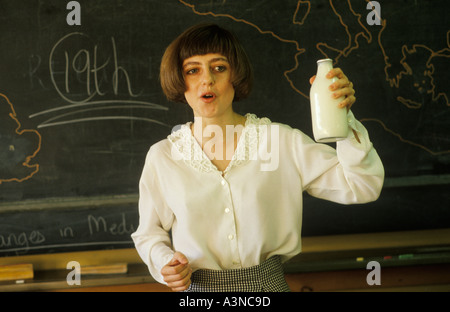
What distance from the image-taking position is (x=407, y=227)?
2217mm

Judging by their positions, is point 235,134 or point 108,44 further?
point 108,44

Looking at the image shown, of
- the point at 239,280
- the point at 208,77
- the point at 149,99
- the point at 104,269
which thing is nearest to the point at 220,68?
the point at 208,77

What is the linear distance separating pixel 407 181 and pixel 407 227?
0.22m

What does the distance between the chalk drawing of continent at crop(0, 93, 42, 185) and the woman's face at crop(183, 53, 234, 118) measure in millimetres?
1130

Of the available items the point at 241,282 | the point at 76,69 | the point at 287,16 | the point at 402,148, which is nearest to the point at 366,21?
the point at 287,16

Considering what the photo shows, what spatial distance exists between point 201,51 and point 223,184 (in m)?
0.37

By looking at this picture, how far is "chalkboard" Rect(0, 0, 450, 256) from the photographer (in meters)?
2.11

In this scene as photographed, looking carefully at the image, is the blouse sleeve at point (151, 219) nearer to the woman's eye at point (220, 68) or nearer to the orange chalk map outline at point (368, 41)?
the woman's eye at point (220, 68)

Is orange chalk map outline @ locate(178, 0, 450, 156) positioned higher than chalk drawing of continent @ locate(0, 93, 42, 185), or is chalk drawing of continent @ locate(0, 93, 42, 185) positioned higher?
orange chalk map outline @ locate(178, 0, 450, 156)

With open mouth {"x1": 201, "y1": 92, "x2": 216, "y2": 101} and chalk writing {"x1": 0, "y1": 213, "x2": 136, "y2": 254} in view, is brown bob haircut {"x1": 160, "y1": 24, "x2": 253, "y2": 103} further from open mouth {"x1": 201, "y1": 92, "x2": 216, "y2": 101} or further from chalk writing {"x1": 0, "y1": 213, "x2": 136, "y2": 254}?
chalk writing {"x1": 0, "y1": 213, "x2": 136, "y2": 254}

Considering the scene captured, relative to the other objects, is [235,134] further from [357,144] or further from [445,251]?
[445,251]

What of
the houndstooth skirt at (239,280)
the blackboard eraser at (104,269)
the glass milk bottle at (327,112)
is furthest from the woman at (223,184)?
the blackboard eraser at (104,269)

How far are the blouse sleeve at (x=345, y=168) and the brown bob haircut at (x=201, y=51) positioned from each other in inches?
10.3

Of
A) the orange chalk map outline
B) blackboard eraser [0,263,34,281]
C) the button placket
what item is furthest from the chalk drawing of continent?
the button placket
